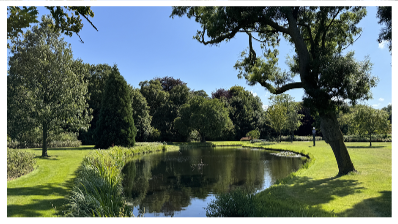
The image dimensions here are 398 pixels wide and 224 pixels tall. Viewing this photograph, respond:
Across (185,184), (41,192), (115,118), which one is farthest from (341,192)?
(115,118)

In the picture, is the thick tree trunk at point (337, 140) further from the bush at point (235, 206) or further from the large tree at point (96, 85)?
the large tree at point (96, 85)

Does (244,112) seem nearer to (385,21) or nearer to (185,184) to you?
(185,184)

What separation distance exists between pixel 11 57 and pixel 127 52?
17.4 ft

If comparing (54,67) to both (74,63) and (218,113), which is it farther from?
(218,113)

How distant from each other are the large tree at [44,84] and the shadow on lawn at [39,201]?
5.17m

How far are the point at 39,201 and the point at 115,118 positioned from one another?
1644 cm

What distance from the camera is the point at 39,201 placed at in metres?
6.48

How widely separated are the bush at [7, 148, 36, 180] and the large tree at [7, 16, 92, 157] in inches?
102

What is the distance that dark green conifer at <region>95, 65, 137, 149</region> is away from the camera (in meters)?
22.1

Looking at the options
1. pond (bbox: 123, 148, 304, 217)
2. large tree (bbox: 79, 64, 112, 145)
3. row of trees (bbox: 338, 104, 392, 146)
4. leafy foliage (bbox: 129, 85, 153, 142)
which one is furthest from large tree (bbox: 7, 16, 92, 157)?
row of trees (bbox: 338, 104, 392, 146)

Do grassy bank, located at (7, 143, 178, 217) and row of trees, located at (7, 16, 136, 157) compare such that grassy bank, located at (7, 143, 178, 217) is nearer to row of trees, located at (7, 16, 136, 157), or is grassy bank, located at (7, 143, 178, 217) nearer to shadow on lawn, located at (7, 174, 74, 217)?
shadow on lawn, located at (7, 174, 74, 217)
